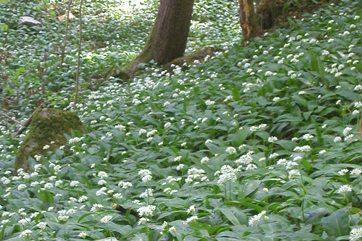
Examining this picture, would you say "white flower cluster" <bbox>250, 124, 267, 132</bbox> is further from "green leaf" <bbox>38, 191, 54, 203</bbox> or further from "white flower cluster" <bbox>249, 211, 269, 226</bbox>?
"green leaf" <bbox>38, 191, 54, 203</bbox>

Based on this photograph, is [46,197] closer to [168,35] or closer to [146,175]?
[146,175]

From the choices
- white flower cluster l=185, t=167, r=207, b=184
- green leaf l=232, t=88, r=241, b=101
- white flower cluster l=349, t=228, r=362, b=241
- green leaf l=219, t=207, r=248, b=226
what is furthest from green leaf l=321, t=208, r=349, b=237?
green leaf l=232, t=88, r=241, b=101

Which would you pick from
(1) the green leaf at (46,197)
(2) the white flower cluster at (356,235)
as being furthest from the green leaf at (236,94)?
(2) the white flower cluster at (356,235)

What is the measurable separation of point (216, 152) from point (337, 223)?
191 cm

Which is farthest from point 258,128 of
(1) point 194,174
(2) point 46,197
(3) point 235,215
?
(2) point 46,197

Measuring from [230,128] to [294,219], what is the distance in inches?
80.5

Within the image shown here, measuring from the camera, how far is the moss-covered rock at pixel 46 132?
5.30 m

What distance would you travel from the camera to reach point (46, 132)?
551cm

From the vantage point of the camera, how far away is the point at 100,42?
39.4ft

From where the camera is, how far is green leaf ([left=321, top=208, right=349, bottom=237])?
7.48 ft

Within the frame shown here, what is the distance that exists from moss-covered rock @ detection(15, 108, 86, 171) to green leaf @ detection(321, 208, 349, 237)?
3.82 metres

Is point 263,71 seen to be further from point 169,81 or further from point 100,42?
point 100,42

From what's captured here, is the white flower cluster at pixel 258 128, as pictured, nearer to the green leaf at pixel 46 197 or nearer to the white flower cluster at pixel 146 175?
the white flower cluster at pixel 146 175

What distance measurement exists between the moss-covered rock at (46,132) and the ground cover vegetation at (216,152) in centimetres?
11
